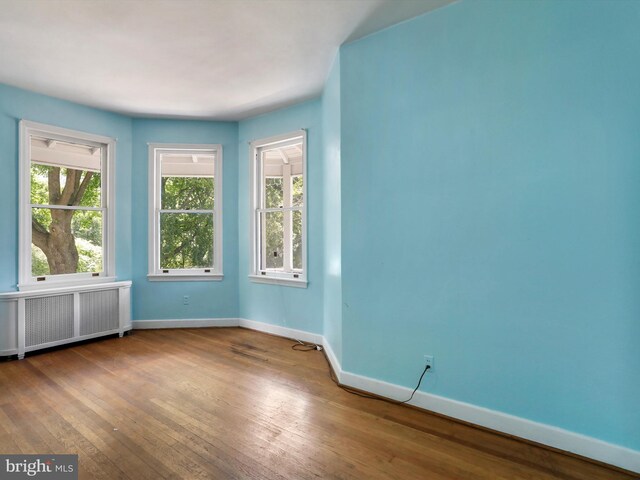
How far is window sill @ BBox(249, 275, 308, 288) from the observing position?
3.85 m

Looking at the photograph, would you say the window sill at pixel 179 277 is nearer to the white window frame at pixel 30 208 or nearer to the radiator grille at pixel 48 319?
the white window frame at pixel 30 208

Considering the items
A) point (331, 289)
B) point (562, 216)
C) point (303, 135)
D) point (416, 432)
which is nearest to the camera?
point (562, 216)

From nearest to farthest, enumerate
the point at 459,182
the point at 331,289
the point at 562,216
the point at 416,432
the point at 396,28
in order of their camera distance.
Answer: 1. the point at 562,216
2. the point at 416,432
3. the point at 459,182
4. the point at 396,28
5. the point at 331,289

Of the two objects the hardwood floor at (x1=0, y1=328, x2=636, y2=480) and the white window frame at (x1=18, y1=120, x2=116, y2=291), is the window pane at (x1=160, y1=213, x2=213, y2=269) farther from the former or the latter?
the hardwood floor at (x1=0, y1=328, x2=636, y2=480)

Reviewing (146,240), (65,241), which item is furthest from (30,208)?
(146,240)

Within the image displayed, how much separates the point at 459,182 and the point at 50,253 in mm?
4497

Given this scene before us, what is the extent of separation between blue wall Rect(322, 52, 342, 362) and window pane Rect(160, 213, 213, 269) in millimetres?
1932

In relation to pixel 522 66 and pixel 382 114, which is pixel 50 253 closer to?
pixel 382 114

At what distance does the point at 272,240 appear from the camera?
13.9 feet

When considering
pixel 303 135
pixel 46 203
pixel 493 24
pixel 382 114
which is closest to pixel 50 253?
pixel 46 203

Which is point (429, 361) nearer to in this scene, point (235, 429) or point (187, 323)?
point (235, 429)

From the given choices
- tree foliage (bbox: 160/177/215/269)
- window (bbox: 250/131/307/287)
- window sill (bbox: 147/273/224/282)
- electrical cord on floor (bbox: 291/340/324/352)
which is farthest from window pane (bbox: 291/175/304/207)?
electrical cord on floor (bbox: 291/340/324/352)

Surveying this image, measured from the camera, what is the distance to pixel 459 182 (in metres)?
2.18

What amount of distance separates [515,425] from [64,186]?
5.12 metres
